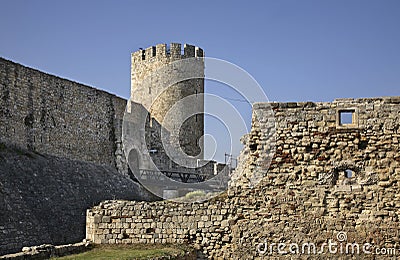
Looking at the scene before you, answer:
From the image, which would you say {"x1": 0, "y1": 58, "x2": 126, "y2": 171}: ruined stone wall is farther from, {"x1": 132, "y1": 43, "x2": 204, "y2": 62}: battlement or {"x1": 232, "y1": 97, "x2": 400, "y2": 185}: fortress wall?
{"x1": 232, "y1": 97, "x2": 400, "y2": 185}: fortress wall

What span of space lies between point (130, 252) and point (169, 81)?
22.5 metres

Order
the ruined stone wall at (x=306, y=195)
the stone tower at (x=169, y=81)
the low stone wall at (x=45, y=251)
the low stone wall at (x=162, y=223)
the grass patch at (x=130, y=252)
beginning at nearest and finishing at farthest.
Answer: the low stone wall at (x=45, y=251) → the grass patch at (x=130, y=252) → the ruined stone wall at (x=306, y=195) → the low stone wall at (x=162, y=223) → the stone tower at (x=169, y=81)

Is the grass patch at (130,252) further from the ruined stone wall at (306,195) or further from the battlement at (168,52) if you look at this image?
the battlement at (168,52)

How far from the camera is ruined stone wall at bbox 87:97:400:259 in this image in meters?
12.6

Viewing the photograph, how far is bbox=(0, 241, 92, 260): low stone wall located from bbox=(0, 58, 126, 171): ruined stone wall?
10.2m

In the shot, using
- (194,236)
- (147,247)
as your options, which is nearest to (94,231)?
(147,247)

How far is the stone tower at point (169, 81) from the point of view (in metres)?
34.1

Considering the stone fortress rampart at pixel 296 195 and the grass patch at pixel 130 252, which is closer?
the grass patch at pixel 130 252

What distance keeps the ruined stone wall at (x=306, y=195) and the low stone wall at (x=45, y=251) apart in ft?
3.21

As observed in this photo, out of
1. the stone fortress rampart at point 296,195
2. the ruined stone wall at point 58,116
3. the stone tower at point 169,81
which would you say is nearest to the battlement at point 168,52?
the stone tower at point 169,81

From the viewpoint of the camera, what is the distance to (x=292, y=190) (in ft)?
42.4

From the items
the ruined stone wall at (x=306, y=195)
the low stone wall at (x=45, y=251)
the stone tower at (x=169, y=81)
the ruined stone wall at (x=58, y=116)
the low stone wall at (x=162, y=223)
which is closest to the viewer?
the low stone wall at (x=45, y=251)

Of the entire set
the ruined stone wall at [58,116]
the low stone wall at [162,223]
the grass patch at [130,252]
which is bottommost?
the grass patch at [130,252]

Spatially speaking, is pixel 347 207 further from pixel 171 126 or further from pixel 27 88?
pixel 171 126
